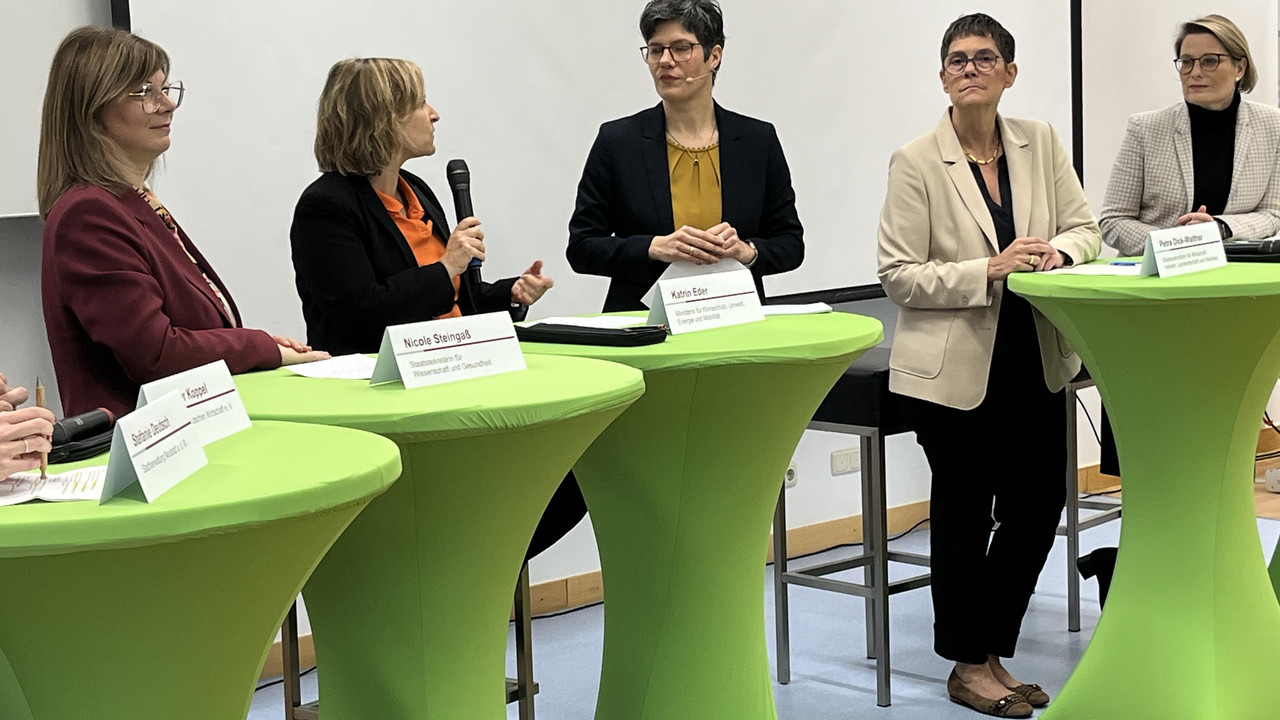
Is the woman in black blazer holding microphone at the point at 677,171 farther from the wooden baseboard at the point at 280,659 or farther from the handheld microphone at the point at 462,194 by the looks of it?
the wooden baseboard at the point at 280,659

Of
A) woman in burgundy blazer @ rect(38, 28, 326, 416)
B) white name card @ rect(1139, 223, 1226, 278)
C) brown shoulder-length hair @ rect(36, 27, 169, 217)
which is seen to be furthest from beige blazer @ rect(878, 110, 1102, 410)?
brown shoulder-length hair @ rect(36, 27, 169, 217)

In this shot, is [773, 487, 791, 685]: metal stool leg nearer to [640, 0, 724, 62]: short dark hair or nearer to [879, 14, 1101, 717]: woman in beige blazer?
[879, 14, 1101, 717]: woman in beige blazer

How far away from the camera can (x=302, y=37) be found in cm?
369

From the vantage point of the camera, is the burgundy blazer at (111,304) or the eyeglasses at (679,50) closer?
the burgundy blazer at (111,304)

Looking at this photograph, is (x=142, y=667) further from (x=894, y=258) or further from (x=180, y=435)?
(x=894, y=258)

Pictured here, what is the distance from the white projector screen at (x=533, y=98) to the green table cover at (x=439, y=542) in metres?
1.59

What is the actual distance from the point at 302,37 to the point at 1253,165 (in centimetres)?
265

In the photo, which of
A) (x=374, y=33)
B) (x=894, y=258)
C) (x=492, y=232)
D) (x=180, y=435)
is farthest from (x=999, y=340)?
(x=180, y=435)

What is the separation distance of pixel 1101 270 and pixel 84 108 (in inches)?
79.3

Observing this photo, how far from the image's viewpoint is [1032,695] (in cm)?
347

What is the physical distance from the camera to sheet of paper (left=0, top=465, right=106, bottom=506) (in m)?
1.39

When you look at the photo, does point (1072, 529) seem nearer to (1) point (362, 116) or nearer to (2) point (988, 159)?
(2) point (988, 159)

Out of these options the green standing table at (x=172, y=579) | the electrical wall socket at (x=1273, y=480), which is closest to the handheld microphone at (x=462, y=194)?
the green standing table at (x=172, y=579)

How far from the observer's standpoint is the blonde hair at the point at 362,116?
108 inches
